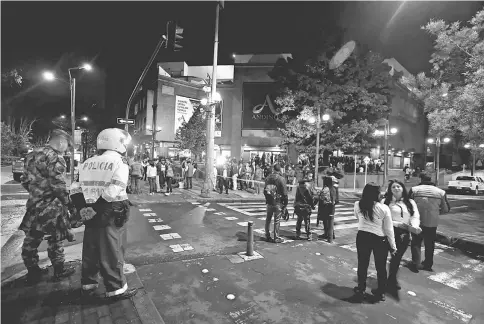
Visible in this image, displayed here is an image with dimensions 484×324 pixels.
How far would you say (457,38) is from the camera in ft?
24.2

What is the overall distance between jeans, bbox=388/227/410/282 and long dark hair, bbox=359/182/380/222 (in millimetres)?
979

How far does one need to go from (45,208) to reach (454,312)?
610cm

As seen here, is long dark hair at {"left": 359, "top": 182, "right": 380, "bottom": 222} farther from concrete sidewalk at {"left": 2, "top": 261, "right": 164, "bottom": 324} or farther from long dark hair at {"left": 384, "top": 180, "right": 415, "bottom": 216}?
concrete sidewalk at {"left": 2, "top": 261, "right": 164, "bottom": 324}

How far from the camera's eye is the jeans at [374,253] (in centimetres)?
370

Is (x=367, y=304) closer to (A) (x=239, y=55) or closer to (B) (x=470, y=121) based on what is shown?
(B) (x=470, y=121)

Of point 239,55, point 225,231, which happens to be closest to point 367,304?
point 225,231

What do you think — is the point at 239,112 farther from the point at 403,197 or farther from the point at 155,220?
the point at 403,197

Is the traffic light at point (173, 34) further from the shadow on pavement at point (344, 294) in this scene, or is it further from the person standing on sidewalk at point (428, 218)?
the shadow on pavement at point (344, 294)

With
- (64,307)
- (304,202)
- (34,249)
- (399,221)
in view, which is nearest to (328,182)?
(304,202)

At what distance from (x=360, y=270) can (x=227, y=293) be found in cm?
205

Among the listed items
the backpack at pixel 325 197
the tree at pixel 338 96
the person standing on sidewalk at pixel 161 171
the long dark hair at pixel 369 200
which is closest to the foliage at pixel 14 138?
the person standing on sidewalk at pixel 161 171

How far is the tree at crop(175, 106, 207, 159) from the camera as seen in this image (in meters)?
29.3

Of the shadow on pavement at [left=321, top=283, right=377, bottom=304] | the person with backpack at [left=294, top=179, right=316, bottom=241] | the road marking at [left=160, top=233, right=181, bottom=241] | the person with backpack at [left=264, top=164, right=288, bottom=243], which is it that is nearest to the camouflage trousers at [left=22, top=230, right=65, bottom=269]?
the road marking at [left=160, top=233, right=181, bottom=241]

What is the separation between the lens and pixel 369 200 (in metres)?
3.82
